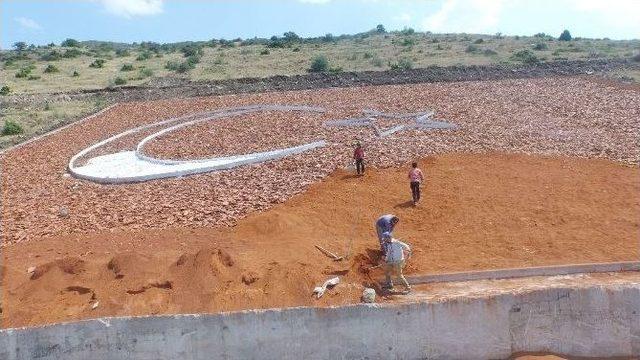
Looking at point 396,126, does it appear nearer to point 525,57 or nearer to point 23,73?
point 525,57

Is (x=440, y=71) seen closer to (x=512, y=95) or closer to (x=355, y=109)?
(x=512, y=95)

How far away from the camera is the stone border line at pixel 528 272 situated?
950cm

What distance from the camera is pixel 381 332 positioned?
27.1 ft

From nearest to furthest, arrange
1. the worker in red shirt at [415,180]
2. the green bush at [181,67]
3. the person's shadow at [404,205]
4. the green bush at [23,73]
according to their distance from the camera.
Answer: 1. the worker in red shirt at [415,180]
2. the person's shadow at [404,205]
3. the green bush at [181,67]
4. the green bush at [23,73]

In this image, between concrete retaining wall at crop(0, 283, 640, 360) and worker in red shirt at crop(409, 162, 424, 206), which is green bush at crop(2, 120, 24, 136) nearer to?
concrete retaining wall at crop(0, 283, 640, 360)

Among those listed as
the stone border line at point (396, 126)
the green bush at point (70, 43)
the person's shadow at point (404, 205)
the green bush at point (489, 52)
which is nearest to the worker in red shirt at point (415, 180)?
the person's shadow at point (404, 205)

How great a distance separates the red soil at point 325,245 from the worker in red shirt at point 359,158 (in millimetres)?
330

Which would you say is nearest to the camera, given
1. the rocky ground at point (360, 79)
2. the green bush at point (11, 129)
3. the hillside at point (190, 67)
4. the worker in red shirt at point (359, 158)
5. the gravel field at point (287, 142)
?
the gravel field at point (287, 142)

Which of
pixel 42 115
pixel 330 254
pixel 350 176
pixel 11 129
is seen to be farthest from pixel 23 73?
pixel 330 254

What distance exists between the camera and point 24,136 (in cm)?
2206

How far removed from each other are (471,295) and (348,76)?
1915 centimetres

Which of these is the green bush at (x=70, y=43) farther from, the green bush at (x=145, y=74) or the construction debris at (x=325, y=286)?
the construction debris at (x=325, y=286)

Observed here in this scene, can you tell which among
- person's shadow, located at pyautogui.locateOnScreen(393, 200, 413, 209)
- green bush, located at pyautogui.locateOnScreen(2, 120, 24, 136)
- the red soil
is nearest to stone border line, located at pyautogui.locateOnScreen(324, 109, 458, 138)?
the red soil

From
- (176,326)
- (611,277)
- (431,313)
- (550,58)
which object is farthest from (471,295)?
(550,58)
